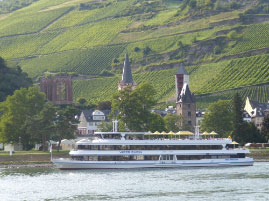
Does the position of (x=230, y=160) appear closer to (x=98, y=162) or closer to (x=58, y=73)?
(x=98, y=162)

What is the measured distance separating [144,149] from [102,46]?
120m

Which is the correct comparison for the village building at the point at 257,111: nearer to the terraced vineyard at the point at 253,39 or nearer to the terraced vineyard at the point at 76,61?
the terraced vineyard at the point at 253,39

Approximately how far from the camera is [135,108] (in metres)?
105

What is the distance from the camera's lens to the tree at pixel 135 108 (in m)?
104

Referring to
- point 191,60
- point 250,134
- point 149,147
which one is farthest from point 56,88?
point 149,147

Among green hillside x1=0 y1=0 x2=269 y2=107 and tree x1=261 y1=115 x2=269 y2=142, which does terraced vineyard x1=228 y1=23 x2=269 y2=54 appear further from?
tree x1=261 y1=115 x2=269 y2=142

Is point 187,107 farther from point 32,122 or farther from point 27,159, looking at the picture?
point 27,159

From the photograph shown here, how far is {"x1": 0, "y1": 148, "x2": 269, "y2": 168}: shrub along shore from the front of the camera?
86750 mm

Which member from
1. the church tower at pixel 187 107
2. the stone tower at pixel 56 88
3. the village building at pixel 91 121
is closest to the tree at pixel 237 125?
the church tower at pixel 187 107

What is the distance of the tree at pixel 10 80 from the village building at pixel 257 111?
4219 centimetres

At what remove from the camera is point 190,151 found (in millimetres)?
83000

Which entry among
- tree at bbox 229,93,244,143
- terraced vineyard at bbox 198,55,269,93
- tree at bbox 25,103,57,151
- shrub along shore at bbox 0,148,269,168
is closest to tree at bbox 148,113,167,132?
tree at bbox 229,93,244,143

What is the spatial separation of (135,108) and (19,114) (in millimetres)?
15981

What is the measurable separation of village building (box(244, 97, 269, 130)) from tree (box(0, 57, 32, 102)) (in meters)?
42.2
